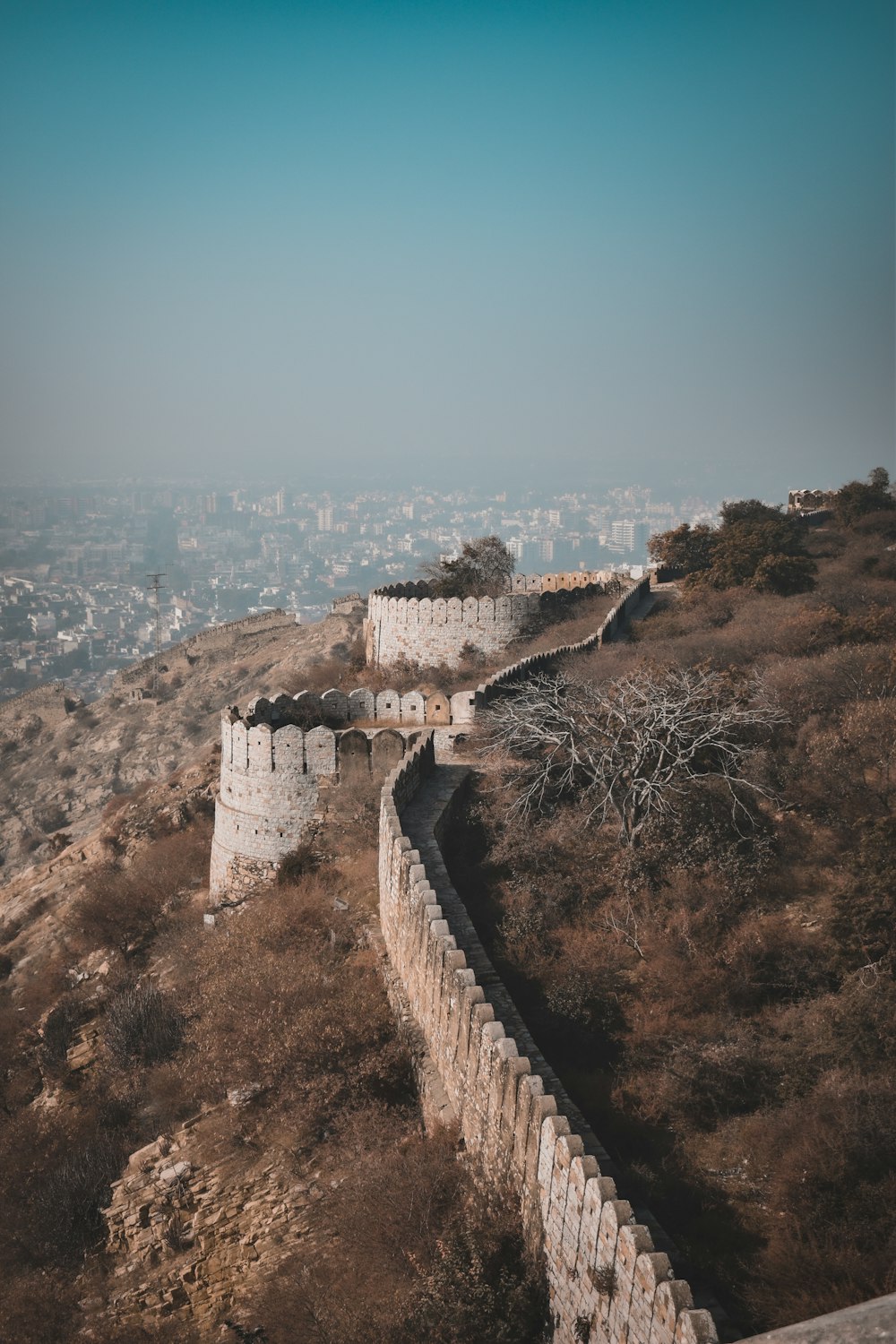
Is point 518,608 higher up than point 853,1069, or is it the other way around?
point 518,608

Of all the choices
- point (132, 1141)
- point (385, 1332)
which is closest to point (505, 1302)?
point (385, 1332)

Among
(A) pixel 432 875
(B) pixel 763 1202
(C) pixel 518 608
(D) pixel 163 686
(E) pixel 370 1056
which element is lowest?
(D) pixel 163 686

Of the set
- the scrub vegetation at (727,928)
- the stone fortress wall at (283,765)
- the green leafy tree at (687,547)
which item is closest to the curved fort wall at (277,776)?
the stone fortress wall at (283,765)

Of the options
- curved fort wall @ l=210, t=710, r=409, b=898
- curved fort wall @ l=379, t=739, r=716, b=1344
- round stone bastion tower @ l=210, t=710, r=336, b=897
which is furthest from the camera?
round stone bastion tower @ l=210, t=710, r=336, b=897

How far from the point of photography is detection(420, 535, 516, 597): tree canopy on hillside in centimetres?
2580

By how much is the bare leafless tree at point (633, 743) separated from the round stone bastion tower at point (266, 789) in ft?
9.34

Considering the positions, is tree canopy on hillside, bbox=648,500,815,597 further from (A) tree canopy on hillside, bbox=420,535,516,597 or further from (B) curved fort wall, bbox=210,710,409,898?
(B) curved fort wall, bbox=210,710,409,898

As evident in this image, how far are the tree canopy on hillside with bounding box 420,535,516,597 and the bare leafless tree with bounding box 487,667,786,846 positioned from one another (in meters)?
11.1

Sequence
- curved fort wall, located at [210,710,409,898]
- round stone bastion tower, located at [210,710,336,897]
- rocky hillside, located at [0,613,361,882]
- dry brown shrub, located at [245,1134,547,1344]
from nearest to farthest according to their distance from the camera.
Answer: dry brown shrub, located at [245,1134,547,1344]
curved fort wall, located at [210,710,409,898]
round stone bastion tower, located at [210,710,336,897]
rocky hillside, located at [0,613,361,882]

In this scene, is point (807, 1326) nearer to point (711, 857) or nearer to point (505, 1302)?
point (505, 1302)

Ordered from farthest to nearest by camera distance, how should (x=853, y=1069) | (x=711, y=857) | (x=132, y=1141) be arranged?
(x=711, y=857)
(x=132, y=1141)
(x=853, y=1069)

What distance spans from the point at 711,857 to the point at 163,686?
4006 centimetres

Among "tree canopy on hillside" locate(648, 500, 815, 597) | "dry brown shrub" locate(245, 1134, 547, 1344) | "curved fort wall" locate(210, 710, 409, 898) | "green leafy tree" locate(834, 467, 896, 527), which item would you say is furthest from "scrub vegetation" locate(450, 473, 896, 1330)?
"green leafy tree" locate(834, 467, 896, 527)

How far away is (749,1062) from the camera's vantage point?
7.68m
